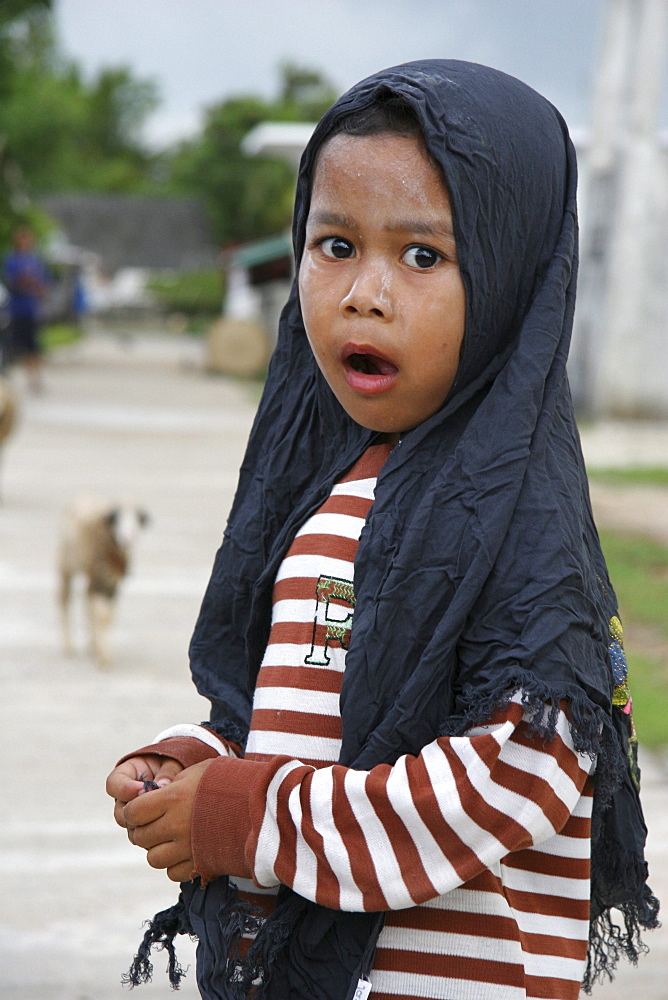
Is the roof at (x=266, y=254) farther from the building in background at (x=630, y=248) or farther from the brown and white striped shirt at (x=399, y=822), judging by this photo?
the brown and white striped shirt at (x=399, y=822)

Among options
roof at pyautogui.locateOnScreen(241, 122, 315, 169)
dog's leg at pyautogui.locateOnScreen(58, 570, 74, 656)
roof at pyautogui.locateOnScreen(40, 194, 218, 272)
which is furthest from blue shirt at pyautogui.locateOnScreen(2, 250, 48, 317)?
roof at pyautogui.locateOnScreen(40, 194, 218, 272)

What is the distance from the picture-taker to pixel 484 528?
4.49ft

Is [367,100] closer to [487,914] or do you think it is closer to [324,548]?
[324,548]

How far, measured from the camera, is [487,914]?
1419 mm

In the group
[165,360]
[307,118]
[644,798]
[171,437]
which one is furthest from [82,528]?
[307,118]

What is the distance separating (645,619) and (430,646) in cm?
493

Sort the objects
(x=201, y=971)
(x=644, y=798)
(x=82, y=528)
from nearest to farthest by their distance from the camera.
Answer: (x=201, y=971), (x=644, y=798), (x=82, y=528)

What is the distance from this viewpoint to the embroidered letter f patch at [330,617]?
1.49 meters

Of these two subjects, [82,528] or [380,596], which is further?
[82,528]

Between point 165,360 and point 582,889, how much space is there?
2609 centimetres

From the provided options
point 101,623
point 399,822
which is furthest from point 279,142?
point 399,822

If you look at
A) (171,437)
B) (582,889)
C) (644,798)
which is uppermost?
(171,437)

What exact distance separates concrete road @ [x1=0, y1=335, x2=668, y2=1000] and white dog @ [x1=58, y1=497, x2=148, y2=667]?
200 millimetres

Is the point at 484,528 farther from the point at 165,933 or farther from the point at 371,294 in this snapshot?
the point at 165,933
